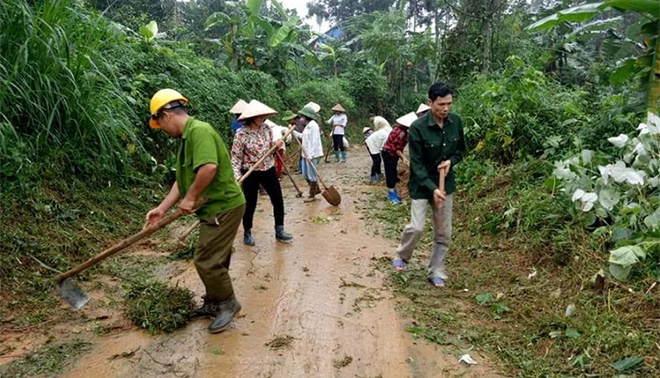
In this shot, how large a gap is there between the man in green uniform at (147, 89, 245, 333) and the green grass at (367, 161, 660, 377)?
146cm

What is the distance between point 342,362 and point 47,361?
6.05ft

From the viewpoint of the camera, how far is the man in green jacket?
4031 mm

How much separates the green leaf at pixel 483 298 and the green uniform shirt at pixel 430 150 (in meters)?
0.94

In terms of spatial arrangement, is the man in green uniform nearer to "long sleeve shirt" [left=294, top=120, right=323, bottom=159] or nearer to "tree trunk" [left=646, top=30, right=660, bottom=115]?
"tree trunk" [left=646, top=30, right=660, bottom=115]

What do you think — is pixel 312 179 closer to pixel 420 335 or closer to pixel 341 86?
pixel 420 335

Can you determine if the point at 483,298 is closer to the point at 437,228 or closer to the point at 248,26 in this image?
the point at 437,228

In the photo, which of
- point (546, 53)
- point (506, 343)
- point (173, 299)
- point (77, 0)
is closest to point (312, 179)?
point (77, 0)

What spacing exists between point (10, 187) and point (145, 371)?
102 inches

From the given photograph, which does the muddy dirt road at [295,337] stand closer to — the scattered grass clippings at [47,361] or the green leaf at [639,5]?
the scattered grass clippings at [47,361]

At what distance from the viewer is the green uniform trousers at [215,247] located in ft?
10.8

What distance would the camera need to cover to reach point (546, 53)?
35.4 feet

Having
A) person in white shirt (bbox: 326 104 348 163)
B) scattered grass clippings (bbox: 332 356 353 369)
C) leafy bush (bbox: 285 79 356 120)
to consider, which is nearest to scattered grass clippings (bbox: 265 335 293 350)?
scattered grass clippings (bbox: 332 356 353 369)

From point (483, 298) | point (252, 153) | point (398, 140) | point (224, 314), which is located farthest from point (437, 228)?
point (398, 140)

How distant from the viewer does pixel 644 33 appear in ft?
16.0
